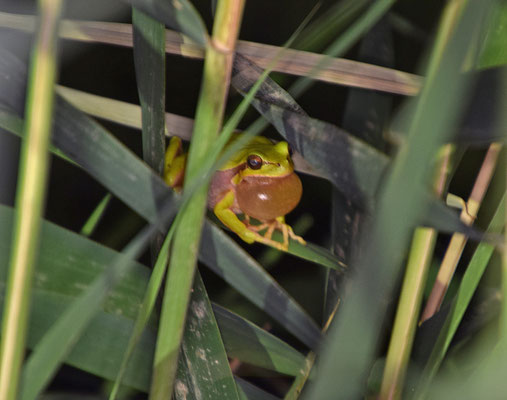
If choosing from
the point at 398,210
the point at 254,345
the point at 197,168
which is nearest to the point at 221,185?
the point at 254,345

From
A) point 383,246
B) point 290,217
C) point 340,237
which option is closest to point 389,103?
point 340,237

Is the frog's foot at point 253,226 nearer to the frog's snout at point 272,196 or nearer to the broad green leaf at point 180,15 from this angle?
the frog's snout at point 272,196

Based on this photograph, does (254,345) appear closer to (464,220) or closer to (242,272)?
(242,272)

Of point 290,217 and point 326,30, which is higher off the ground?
point 290,217

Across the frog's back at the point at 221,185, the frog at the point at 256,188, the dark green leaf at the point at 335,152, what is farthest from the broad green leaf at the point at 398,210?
the frog's back at the point at 221,185

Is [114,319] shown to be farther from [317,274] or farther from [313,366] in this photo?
[317,274]

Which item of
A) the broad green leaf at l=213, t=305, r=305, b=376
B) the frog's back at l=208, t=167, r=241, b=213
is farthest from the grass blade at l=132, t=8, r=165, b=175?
the frog's back at l=208, t=167, r=241, b=213

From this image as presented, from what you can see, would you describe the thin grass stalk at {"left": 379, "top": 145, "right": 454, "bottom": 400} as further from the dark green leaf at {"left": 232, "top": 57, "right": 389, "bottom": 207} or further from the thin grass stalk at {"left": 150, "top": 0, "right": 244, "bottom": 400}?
the thin grass stalk at {"left": 150, "top": 0, "right": 244, "bottom": 400}
